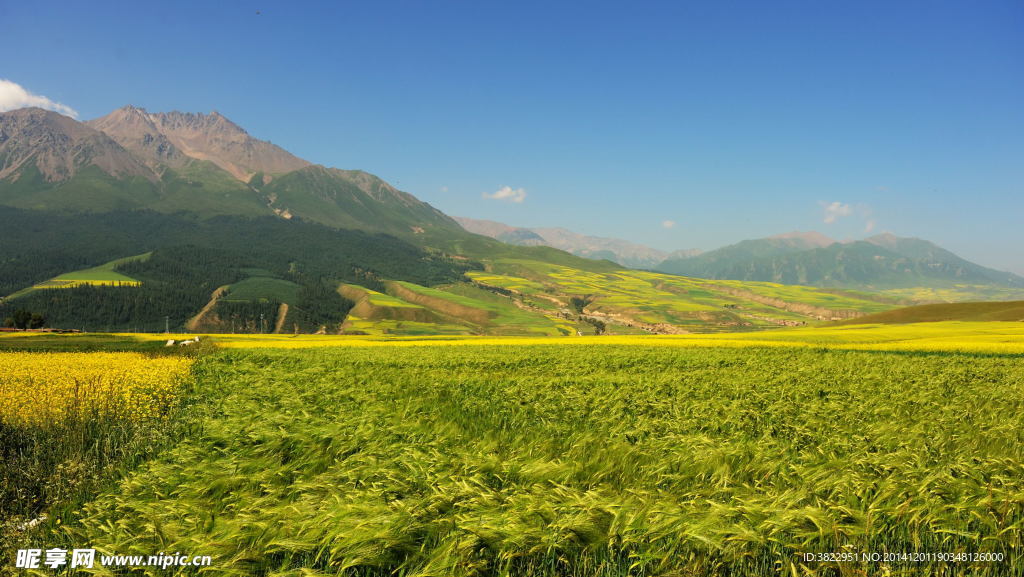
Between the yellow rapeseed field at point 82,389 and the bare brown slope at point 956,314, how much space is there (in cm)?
10774

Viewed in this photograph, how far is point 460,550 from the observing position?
13.8 ft

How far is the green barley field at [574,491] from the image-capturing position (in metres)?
4.24

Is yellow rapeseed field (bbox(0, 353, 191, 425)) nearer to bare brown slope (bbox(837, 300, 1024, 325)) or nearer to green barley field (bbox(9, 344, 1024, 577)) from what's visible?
green barley field (bbox(9, 344, 1024, 577))

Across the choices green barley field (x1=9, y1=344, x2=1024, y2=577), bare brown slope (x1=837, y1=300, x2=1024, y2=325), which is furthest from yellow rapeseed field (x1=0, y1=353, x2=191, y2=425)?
bare brown slope (x1=837, y1=300, x2=1024, y2=325)

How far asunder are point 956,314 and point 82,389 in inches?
4707

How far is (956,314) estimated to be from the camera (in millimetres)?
84625

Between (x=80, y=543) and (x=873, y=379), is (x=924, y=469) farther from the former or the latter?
(x=873, y=379)

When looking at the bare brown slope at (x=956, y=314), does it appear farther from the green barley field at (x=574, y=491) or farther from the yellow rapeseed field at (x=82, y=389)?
the yellow rapeseed field at (x=82, y=389)

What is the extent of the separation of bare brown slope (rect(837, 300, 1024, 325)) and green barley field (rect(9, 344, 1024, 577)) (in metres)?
95.6

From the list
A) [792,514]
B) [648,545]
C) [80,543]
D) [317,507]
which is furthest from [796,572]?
[80,543]

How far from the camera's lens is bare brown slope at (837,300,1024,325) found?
78.6 m

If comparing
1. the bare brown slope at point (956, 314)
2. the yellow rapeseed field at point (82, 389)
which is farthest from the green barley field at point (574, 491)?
the bare brown slope at point (956, 314)

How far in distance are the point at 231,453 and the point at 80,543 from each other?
2.62 meters

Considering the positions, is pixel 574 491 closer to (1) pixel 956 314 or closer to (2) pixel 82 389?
(2) pixel 82 389
